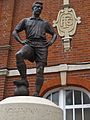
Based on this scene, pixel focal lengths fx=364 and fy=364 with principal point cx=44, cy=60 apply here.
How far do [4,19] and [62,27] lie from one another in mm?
2056

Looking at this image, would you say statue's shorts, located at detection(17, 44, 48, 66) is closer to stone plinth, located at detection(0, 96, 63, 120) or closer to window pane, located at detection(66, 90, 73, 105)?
stone plinth, located at detection(0, 96, 63, 120)

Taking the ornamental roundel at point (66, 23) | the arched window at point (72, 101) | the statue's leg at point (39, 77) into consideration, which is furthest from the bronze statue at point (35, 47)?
the ornamental roundel at point (66, 23)

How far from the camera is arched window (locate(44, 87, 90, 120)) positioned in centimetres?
1053

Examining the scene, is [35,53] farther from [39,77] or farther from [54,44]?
[54,44]

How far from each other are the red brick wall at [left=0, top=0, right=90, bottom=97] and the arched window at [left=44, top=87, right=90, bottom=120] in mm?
317

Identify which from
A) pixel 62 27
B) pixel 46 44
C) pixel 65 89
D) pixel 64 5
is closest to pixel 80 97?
pixel 65 89

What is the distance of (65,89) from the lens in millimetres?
10922

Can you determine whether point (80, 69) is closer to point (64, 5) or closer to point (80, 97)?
point (80, 97)

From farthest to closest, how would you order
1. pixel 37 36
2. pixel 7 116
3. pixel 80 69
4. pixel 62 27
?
pixel 62 27 < pixel 80 69 < pixel 37 36 < pixel 7 116

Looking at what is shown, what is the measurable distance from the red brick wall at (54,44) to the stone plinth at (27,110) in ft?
14.4

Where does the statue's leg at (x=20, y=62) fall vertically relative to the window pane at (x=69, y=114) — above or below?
above

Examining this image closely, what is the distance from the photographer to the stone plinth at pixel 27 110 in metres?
6.04

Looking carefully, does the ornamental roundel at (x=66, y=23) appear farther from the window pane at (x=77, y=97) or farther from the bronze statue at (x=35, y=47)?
the bronze statue at (x=35, y=47)

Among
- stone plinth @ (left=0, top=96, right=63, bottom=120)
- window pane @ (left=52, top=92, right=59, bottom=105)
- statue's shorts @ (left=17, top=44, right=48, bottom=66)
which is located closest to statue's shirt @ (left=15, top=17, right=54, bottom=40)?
statue's shorts @ (left=17, top=44, right=48, bottom=66)
